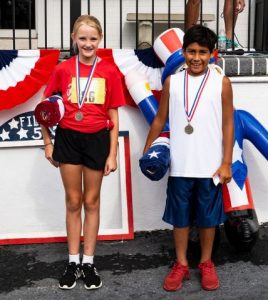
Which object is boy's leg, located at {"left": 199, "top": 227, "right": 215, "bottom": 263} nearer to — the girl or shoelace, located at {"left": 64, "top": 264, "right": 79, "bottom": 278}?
the girl

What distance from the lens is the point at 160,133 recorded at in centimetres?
369

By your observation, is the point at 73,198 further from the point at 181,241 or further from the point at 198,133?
the point at 198,133

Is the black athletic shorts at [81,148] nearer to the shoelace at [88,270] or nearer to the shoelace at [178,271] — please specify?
the shoelace at [88,270]

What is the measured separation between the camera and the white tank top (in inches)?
137

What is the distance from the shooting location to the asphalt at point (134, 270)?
3586 mm

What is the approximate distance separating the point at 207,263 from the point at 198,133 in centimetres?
84

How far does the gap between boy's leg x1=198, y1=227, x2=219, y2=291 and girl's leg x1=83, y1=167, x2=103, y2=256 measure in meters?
0.67

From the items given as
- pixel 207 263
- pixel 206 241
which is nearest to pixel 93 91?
pixel 206 241

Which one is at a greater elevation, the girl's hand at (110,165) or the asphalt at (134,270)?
the girl's hand at (110,165)

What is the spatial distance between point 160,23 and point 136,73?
4182 mm

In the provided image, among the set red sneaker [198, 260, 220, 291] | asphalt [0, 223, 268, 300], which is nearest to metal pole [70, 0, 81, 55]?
asphalt [0, 223, 268, 300]

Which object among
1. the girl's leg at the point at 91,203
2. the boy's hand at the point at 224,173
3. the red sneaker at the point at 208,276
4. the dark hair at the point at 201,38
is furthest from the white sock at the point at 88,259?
the dark hair at the point at 201,38

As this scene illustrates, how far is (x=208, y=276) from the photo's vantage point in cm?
367

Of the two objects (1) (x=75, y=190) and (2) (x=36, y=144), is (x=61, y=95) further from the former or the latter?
(2) (x=36, y=144)
